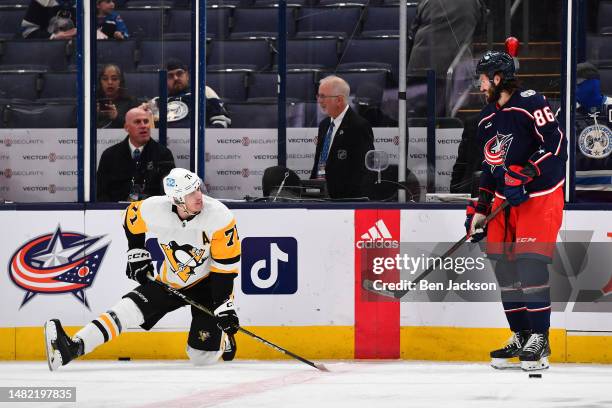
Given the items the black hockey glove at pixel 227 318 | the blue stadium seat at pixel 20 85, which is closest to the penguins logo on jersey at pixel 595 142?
the black hockey glove at pixel 227 318

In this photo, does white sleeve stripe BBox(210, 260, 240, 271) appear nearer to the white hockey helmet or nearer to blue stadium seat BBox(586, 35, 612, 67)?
the white hockey helmet

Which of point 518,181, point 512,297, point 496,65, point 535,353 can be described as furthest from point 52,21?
point 535,353

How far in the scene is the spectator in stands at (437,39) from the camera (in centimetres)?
623

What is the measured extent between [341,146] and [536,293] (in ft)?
4.47

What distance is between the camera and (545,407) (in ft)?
15.6

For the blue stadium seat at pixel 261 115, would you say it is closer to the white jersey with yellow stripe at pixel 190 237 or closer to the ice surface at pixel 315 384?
the white jersey with yellow stripe at pixel 190 237

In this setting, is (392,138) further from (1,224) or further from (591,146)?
(1,224)

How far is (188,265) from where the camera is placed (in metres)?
5.85

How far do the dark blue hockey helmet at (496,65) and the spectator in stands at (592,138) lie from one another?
0.64 m

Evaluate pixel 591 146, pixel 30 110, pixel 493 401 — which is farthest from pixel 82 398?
pixel 591 146

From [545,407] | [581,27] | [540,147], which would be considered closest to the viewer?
[545,407]

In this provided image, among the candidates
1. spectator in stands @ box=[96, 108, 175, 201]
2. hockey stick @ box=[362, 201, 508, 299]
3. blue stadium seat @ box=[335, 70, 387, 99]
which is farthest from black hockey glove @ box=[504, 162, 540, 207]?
spectator in stands @ box=[96, 108, 175, 201]

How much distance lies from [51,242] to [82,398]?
1.67m

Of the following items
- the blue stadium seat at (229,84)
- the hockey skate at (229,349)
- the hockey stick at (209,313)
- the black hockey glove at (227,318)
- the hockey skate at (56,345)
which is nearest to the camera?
the hockey skate at (56,345)
